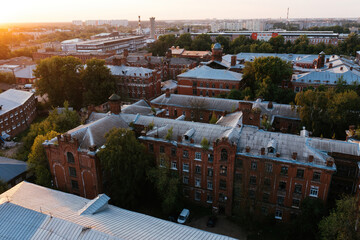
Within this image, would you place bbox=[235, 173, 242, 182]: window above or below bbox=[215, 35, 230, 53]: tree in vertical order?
below

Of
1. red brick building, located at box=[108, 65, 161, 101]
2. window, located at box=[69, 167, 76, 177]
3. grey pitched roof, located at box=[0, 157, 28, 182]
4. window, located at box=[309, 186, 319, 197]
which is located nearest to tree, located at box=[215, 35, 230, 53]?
red brick building, located at box=[108, 65, 161, 101]

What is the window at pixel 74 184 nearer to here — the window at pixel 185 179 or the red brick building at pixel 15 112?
the window at pixel 185 179

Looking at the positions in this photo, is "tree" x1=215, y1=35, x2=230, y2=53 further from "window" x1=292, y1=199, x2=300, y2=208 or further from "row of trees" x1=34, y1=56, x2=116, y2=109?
"window" x1=292, y1=199, x2=300, y2=208

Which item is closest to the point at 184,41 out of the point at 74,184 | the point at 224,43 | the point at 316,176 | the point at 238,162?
the point at 224,43

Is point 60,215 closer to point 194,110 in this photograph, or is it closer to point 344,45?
point 194,110

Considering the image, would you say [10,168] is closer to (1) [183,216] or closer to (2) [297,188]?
(1) [183,216]

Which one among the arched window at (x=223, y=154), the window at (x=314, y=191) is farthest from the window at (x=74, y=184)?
the window at (x=314, y=191)
